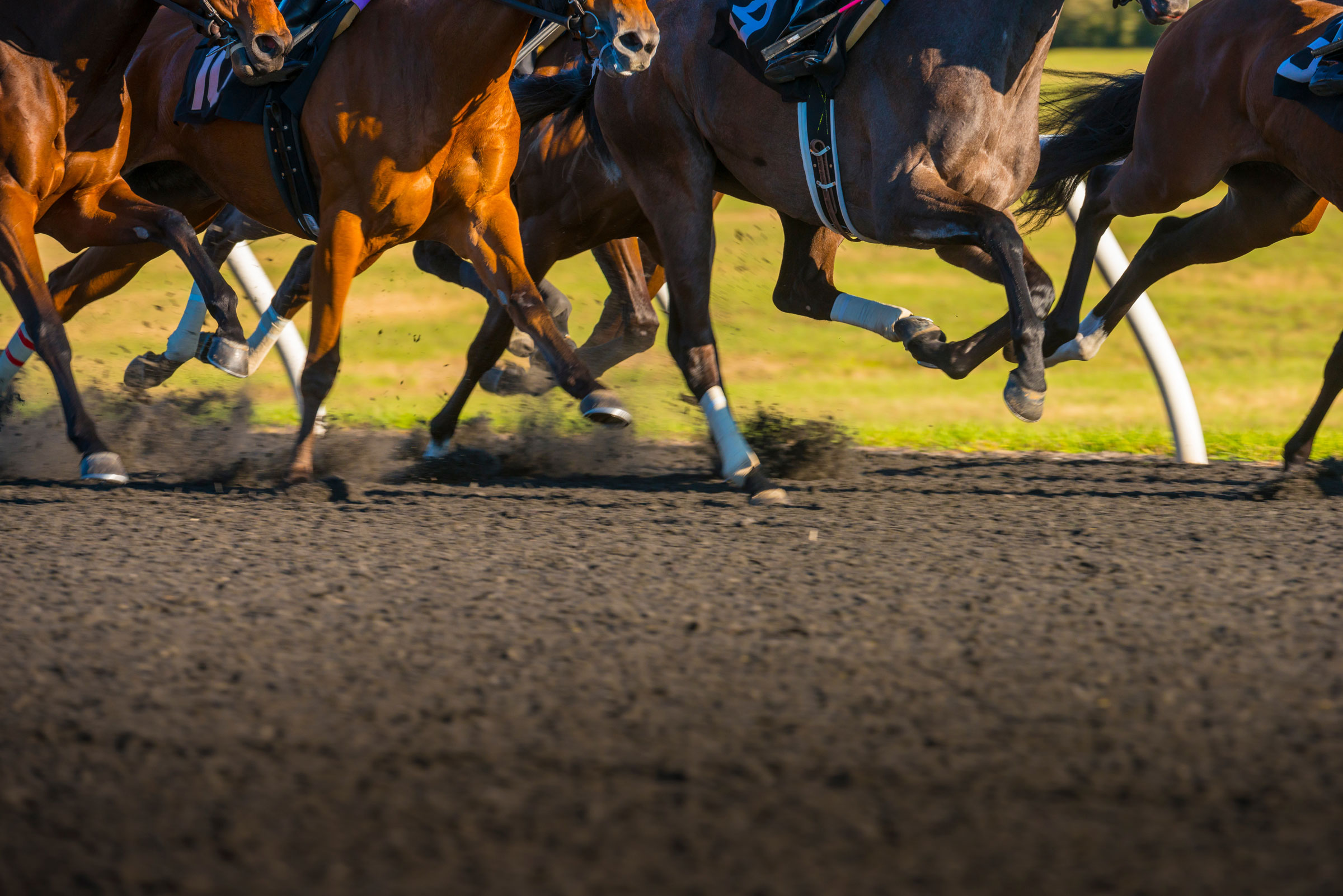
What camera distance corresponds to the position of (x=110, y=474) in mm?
4898

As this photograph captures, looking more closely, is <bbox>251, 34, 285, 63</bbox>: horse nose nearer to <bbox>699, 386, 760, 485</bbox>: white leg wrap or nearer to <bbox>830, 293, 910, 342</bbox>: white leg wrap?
<bbox>699, 386, 760, 485</bbox>: white leg wrap

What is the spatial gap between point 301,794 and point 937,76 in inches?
129

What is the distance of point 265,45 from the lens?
450 centimetres

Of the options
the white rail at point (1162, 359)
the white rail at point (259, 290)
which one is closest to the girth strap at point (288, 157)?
the white rail at point (259, 290)

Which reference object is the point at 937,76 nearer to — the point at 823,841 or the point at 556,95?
the point at 556,95

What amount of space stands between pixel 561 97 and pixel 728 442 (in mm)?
1724

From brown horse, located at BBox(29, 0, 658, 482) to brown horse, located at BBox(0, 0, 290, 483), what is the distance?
1.22 ft

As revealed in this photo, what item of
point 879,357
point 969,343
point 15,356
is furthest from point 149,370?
point 879,357

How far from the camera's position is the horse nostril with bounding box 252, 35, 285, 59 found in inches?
177

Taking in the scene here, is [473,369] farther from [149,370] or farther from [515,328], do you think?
[149,370]

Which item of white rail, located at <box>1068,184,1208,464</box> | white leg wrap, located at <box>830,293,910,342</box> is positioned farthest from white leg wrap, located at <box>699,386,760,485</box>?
white rail, located at <box>1068,184,1208,464</box>

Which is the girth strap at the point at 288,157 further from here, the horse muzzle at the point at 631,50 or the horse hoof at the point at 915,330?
the horse hoof at the point at 915,330

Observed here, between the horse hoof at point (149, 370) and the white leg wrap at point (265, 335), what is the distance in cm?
32

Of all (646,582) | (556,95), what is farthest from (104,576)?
(556,95)
